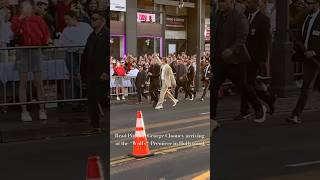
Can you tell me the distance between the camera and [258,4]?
1.98 m

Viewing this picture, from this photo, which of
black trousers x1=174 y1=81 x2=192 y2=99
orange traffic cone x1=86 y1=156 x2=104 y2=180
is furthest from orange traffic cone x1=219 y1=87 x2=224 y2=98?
orange traffic cone x1=86 y1=156 x2=104 y2=180

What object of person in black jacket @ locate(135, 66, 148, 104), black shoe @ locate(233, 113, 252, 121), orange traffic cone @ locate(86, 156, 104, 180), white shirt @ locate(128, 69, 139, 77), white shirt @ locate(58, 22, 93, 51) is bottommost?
orange traffic cone @ locate(86, 156, 104, 180)

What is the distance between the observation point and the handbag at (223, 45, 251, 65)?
198 centimetres

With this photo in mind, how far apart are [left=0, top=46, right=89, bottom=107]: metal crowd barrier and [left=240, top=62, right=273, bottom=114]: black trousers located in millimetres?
642

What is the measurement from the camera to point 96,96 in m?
1.98

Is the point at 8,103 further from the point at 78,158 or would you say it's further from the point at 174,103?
the point at 174,103

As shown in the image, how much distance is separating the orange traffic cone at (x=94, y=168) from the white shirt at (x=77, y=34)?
46cm

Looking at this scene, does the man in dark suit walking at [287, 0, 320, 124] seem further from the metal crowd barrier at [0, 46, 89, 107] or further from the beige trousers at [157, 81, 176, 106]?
the metal crowd barrier at [0, 46, 89, 107]

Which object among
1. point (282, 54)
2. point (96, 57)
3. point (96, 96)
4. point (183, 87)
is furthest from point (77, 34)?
point (282, 54)

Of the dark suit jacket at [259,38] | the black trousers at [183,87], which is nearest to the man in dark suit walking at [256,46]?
the dark suit jacket at [259,38]

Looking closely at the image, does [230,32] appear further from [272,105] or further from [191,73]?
[272,105]

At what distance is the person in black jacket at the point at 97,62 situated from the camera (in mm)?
1947

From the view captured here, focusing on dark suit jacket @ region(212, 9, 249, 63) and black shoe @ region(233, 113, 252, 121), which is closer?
dark suit jacket @ region(212, 9, 249, 63)

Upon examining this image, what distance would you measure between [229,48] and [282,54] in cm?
24
